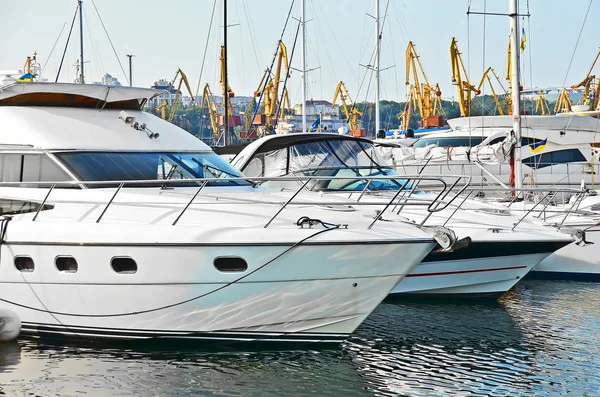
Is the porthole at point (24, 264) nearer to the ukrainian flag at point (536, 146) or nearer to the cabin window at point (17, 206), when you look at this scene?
the cabin window at point (17, 206)

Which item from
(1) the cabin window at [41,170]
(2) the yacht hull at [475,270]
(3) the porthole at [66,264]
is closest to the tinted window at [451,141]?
(2) the yacht hull at [475,270]

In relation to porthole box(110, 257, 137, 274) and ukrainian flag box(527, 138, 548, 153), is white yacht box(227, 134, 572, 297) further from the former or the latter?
ukrainian flag box(527, 138, 548, 153)

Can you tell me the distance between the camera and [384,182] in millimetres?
14656

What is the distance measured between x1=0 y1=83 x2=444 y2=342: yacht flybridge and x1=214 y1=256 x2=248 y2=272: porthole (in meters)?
0.01

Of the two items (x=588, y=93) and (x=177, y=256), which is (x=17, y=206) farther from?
(x=588, y=93)

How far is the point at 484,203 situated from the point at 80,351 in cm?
810

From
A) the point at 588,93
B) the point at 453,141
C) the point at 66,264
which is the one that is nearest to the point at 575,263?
the point at 66,264

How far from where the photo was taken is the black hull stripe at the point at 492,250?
1252 cm

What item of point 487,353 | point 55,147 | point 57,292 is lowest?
point 487,353

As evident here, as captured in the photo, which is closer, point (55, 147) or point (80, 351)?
point (80, 351)

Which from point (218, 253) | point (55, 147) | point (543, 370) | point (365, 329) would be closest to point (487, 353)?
point (543, 370)

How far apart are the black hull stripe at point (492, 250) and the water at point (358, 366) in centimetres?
155

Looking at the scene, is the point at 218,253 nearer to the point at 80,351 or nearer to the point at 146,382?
the point at 146,382

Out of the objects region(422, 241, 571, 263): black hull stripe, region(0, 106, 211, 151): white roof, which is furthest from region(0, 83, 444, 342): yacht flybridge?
region(422, 241, 571, 263): black hull stripe
